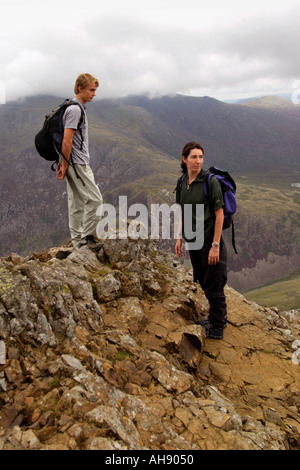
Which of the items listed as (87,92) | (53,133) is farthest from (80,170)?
(87,92)

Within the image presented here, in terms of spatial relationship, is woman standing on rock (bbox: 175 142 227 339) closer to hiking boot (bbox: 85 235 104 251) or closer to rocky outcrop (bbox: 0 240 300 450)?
rocky outcrop (bbox: 0 240 300 450)

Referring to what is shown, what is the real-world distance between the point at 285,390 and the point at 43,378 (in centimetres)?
674

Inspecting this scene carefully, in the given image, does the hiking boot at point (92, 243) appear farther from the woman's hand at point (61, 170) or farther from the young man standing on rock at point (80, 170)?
the woman's hand at point (61, 170)

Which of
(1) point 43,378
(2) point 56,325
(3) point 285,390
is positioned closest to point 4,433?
(1) point 43,378

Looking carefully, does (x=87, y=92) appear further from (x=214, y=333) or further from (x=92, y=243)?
(x=214, y=333)

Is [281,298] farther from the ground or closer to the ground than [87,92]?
closer to the ground

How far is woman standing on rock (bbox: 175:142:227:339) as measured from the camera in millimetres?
8906

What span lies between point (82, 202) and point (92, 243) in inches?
71.9

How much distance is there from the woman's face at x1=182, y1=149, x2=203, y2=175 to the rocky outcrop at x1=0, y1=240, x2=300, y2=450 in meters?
4.55

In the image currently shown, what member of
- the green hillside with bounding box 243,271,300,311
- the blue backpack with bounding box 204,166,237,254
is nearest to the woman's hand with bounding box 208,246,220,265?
the blue backpack with bounding box 204,166,237,254

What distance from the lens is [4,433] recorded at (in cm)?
506

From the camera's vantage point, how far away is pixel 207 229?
928cm

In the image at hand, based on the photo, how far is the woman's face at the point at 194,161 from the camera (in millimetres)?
8867

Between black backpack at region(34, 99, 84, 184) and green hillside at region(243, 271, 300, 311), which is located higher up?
black backpack at region(34, 99, 84, 184)
